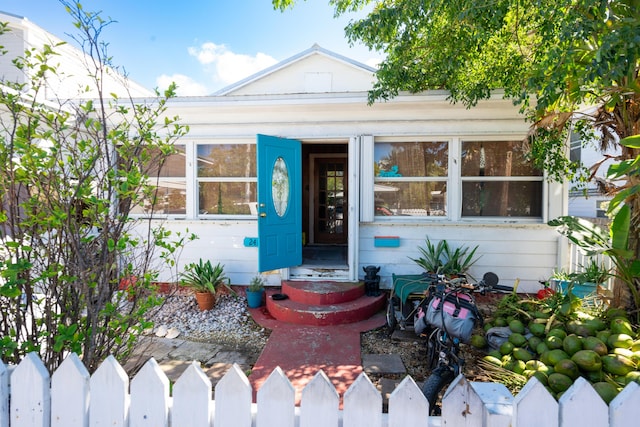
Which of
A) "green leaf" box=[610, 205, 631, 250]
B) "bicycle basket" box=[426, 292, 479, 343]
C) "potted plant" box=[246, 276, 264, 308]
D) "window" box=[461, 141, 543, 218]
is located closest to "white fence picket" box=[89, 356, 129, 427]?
"bicycle basket" box=[426, 292, 479, 343]

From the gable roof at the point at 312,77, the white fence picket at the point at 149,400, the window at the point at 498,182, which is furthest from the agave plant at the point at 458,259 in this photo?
the gable roof at the point at 312,77

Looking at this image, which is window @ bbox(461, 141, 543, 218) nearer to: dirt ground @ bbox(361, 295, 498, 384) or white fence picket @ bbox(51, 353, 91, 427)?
dirt ground @ bbox(361, 295, 498, 384)

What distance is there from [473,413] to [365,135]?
438 cm

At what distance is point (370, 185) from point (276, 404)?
4.21 m

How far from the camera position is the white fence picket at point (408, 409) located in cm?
109

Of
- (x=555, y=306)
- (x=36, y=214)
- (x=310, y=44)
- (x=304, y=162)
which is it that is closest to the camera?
(x=36, y=214)

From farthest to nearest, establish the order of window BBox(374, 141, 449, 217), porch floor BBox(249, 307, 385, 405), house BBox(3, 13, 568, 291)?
window BBox(374, 141, 449, 217), house BBox(3, 13, 568, 291), porch floor BBox(249, 307, 385, 405)

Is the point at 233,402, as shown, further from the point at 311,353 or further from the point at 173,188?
the point at 173,188

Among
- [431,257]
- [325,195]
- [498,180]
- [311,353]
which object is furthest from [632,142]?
[325,195]

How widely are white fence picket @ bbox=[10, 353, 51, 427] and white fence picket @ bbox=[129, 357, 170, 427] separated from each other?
34 centimetres

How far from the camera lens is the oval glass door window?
16.3 feet

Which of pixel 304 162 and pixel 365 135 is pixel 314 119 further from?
pixel 304 162

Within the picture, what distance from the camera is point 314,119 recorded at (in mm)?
5047

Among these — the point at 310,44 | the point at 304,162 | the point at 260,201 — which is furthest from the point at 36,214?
the point at 310,44
